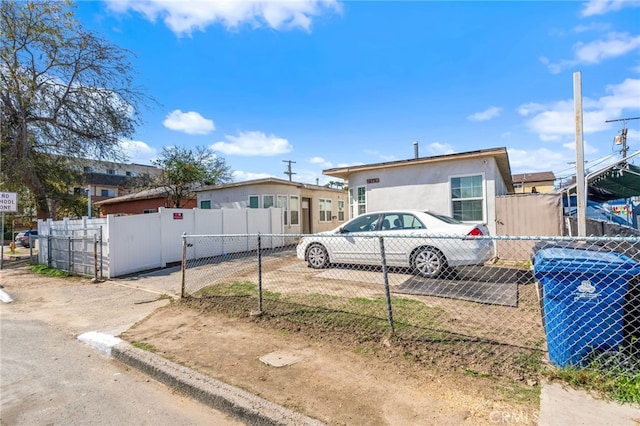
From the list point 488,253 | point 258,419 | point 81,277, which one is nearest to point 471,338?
point 258,419

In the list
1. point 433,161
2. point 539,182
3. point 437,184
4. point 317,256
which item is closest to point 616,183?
point 437,184

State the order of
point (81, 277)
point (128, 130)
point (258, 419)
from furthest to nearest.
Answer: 1. point (128, 130)
2. point (81, 277)
3. point (258, 419)

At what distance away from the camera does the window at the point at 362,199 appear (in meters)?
12.8

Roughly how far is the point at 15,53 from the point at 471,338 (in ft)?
60.7

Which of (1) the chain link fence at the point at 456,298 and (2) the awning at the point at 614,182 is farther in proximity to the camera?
(2) the awning at the point at 614,182

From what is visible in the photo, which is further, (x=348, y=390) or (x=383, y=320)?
(x=383, y=320)

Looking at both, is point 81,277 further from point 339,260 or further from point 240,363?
point 240,363

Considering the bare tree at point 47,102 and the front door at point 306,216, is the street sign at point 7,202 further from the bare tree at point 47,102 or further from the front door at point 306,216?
the front door at point 306,216

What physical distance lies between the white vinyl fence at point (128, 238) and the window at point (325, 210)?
6.57m

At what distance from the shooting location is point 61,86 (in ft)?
47.7

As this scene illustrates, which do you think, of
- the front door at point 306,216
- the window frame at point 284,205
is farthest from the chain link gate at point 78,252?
the front door at point 306,216

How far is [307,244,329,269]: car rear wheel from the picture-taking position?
888 cm

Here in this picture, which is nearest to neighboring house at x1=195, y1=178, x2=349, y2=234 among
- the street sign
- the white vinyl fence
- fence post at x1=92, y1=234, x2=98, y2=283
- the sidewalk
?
the white vinyl fence

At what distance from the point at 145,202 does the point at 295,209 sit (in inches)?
540
